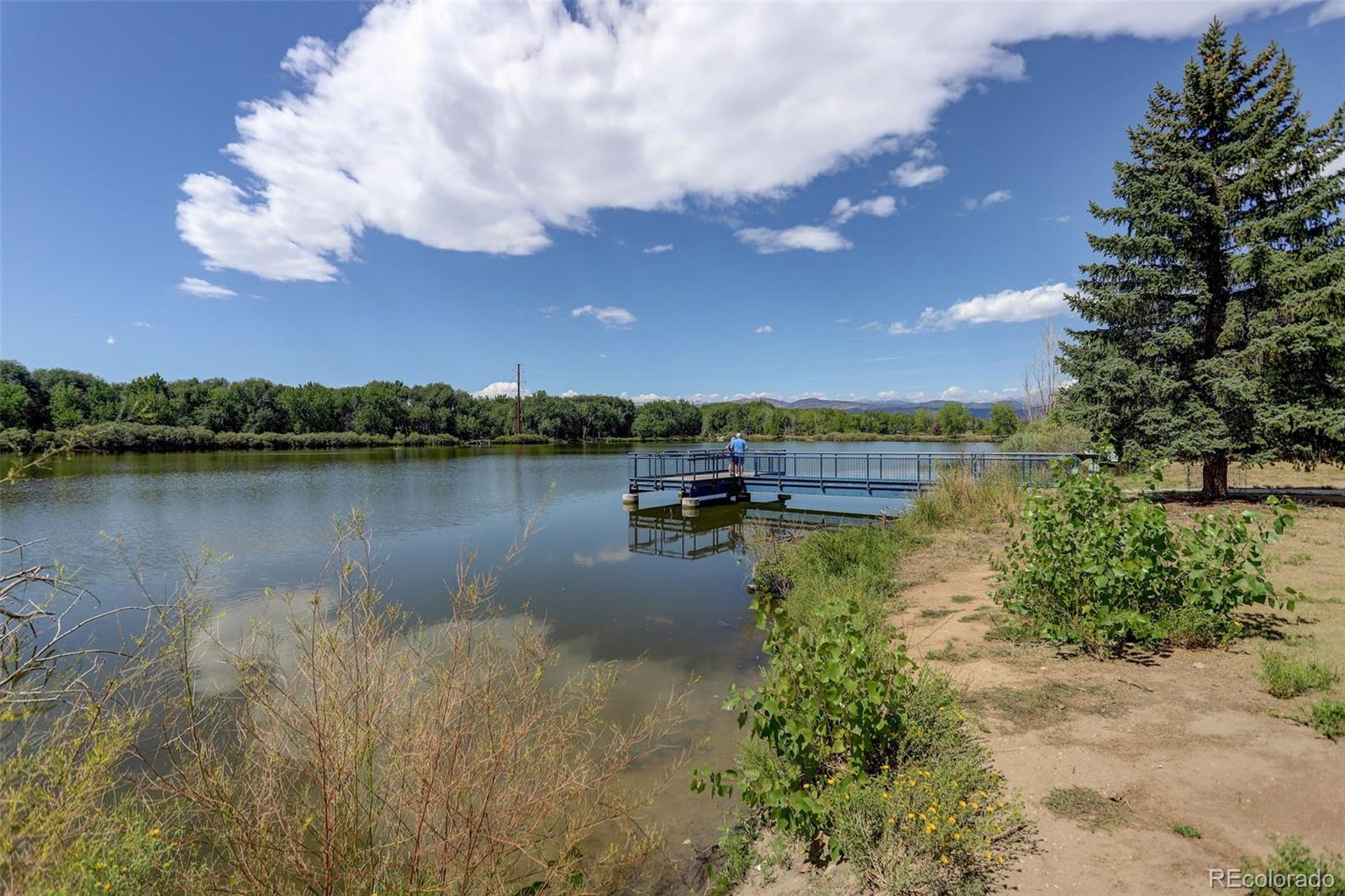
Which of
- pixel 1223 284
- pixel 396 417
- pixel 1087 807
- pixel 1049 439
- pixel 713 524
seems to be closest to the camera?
pixel 1087 807

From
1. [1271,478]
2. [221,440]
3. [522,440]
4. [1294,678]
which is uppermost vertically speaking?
[221,440]

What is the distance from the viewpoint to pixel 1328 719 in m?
3.67

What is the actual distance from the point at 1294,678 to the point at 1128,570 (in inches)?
47.0

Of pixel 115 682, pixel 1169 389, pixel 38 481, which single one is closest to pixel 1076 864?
pixel 115 682

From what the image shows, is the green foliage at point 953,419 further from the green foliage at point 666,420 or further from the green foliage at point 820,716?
the green foliage at point 820,716


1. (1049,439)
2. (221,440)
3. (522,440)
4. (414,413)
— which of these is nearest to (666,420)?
(522,440)

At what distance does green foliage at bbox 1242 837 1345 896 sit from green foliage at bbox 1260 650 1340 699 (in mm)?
2276

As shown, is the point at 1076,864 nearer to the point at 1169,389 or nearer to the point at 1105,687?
the point at 1105,687

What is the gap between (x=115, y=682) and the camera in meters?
2.84

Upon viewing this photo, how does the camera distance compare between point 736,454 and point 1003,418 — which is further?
point 1003,418

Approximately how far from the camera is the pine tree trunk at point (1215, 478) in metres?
13.0

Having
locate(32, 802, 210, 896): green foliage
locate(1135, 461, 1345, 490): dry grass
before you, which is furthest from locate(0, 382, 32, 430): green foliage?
locate(1135, 461, 1345, 490): dry grass

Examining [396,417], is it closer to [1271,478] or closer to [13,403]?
[13,403]

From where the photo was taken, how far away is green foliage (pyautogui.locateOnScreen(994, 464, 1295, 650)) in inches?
198
